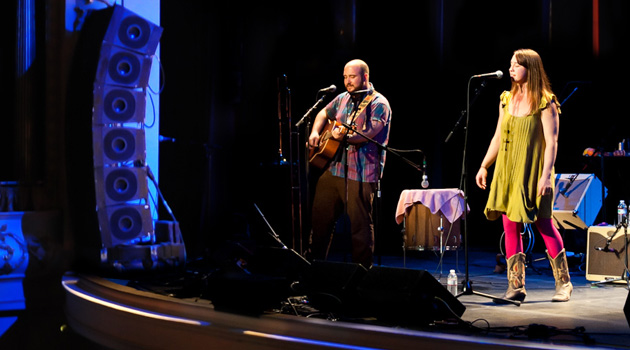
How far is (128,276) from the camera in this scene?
543cm

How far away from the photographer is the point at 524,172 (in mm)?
4078

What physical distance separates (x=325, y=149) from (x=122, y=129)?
2066 millimetres

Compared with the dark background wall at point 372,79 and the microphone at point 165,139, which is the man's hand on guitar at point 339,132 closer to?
the dark background wall at point 372,79

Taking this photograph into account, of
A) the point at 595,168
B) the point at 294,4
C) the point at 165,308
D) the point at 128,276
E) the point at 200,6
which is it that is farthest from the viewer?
the point at 294,4

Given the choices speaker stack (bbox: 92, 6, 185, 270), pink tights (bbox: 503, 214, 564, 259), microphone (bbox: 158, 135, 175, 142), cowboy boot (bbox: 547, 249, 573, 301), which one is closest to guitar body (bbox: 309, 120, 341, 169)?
pink tights (bbox: 503, 214, 564, 259)

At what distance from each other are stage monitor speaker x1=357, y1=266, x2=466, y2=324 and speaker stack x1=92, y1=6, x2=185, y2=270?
286 cm

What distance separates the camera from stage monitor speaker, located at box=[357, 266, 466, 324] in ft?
10.3

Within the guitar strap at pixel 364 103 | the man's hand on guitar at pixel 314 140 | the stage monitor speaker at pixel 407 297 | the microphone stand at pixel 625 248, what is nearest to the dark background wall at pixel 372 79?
the microphone stand at pixel 625 248

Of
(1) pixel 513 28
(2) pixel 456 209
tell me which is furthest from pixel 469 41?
(2) pixel 456 209

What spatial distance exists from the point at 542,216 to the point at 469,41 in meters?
3.94

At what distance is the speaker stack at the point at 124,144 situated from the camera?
18.1ft

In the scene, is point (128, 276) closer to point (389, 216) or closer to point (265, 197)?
point (265, 197)

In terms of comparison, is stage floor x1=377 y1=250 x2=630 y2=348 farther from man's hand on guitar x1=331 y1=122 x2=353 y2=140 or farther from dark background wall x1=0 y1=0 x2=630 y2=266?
dark background wall x1=0 y1=0 x2=630 y2=266

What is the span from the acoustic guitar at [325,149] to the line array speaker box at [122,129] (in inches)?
72.6
